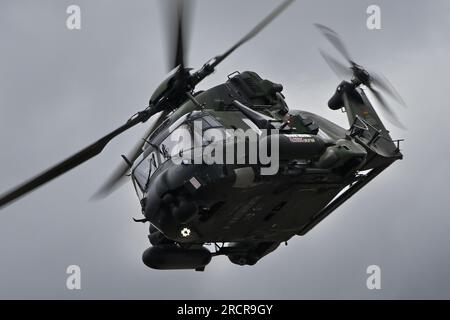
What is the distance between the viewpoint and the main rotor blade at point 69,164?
84.5ft

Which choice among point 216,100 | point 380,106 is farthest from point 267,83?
point 380,106

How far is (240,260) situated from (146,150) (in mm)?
4316

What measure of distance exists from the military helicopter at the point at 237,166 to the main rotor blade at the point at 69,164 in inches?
1.1

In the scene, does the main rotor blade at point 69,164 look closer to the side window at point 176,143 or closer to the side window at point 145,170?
the side window at point 145,170

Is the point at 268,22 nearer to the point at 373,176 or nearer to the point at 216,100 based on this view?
the point at 216,100

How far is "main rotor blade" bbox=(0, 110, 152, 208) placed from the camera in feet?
84.5

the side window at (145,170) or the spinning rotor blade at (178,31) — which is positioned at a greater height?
the spinning rotor blade at (178,31)

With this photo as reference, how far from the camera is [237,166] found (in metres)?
24.7

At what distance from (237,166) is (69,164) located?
5.07 meters

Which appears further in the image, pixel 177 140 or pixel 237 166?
pixel 177 140

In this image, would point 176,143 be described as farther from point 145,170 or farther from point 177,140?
point 145,170

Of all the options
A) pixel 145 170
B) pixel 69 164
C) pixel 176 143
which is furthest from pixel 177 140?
pixel 69 164

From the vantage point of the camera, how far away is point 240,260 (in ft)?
94.7

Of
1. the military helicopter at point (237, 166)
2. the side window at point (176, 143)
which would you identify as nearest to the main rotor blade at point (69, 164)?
the military helicopter at point (237, 166)
